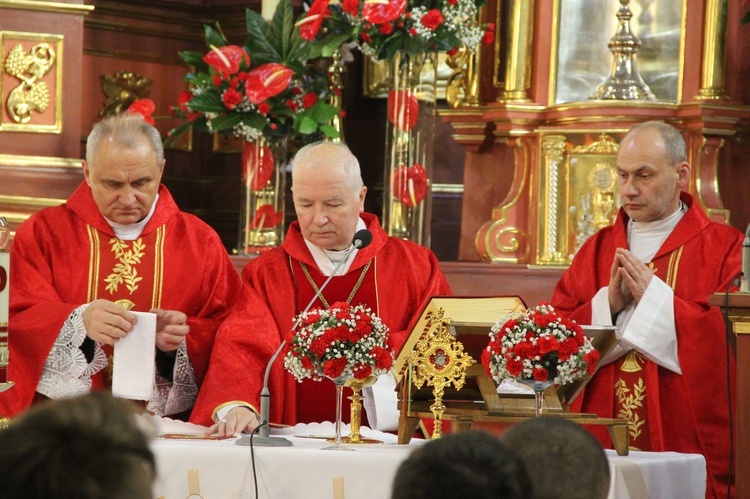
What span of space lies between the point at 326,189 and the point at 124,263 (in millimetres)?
888

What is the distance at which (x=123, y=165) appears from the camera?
498cm

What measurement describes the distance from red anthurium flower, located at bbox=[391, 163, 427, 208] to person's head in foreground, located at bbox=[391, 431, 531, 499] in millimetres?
5143

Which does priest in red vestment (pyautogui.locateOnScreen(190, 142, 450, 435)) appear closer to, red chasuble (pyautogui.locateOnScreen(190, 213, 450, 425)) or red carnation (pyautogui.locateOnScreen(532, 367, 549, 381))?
red chasuble (pyautogui.locateOnScreen(190, 213, 450, 425))

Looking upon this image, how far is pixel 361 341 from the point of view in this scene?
13.2 ft

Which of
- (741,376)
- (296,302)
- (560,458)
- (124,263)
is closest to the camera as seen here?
(560,458)

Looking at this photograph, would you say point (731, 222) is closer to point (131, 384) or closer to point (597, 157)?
point (597, 157)

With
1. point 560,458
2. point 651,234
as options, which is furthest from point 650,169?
point 560,458

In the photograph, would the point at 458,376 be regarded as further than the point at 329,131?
No

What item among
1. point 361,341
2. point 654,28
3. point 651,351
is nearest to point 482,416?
point 361,341

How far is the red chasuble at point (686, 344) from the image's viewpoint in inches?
196

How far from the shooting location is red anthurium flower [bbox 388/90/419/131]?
698 cm

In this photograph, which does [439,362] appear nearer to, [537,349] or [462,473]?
[537,349]

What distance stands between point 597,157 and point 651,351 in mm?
2245

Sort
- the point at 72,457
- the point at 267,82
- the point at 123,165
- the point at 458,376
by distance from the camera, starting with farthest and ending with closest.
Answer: the point at 267,82 → the point at 123,165 → the point at 458,376 → the point at 72,457
